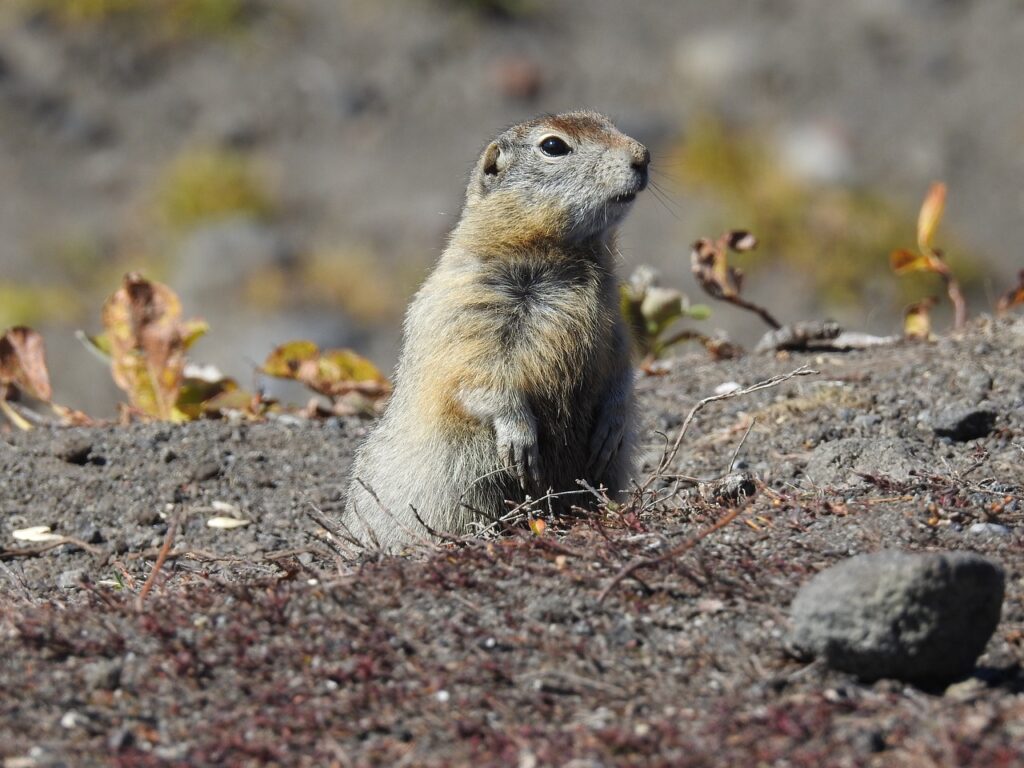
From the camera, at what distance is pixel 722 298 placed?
7.45 metres

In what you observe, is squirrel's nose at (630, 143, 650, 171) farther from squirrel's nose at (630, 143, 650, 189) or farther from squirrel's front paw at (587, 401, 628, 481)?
squirrel's front paw at (587, 401, 628, 481)

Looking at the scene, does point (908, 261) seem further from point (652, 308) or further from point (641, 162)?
point (641, 162)

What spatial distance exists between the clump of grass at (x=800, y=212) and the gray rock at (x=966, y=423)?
9353 mm

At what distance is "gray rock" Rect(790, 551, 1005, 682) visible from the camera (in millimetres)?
3156

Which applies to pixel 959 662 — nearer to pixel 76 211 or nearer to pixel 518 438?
pixel 518 438

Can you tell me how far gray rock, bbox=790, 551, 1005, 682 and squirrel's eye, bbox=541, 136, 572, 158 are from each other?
9.32ft

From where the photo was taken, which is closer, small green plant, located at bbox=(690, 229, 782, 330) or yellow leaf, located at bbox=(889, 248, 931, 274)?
yellow leaf, located at bbox=(889, 248, 931, 274)

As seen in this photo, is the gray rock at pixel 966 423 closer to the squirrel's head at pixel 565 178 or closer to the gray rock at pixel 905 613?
the squirrel's head at pixel 565 178

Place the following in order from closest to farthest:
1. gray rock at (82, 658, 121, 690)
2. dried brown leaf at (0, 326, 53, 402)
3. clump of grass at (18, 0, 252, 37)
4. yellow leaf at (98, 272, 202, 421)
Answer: gray rock at (82, 658, 121, 690) → yellow leaf at (98, 272, 202, 421) → dried brown leaf at (0, 326, 53, 402) → clump of grass at (18, 0, 252, 37)

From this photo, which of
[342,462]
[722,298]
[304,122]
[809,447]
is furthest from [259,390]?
[304,122]

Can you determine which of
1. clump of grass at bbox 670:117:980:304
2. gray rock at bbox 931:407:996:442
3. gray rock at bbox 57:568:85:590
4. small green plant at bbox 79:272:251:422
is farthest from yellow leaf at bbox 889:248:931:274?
clump of grass at bbox 670:117:980:304

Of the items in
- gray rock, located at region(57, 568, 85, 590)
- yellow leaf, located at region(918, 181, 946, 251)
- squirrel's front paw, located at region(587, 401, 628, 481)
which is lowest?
gray rock, located at region(57, 568, 85, 590)

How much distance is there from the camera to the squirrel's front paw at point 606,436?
546cm

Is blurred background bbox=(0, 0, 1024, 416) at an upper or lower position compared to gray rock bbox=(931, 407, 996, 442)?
upper
